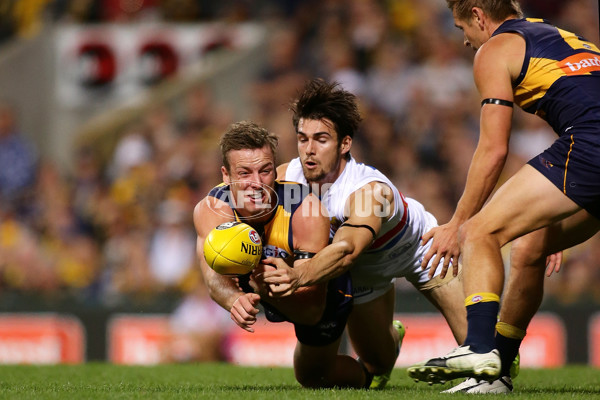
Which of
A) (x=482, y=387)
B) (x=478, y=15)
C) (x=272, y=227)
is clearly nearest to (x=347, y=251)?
(x=272, y=227)

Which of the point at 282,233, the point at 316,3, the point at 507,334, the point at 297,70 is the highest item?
the point at 316,3

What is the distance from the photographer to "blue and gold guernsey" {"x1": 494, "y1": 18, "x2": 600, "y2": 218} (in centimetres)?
465

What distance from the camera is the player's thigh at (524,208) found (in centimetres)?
465

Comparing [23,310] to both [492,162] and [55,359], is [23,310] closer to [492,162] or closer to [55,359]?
[55,359]

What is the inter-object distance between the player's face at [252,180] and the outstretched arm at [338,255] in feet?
1.52

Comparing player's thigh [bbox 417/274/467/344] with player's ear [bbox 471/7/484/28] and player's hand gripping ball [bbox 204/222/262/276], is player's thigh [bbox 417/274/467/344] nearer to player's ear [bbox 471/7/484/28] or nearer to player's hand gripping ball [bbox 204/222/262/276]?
player's hand gripping ball [bbox 204/222/262/276]

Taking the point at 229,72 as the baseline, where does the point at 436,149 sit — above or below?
below

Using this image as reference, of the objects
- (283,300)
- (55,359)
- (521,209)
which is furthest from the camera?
(55,359)

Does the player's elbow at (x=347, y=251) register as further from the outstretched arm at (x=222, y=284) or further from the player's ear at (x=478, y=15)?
the player's ear at (x=478, y=15)

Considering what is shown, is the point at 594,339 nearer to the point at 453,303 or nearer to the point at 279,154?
the point at 453,303

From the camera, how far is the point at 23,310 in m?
10.3

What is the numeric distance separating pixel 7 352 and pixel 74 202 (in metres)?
3.48

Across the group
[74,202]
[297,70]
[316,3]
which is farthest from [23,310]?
[316,3]

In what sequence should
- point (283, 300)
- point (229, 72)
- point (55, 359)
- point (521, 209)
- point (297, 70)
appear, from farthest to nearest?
point (229, 72) → point (297, 70) → point (55, 359) → point (283, 300) → point (521, 209)
